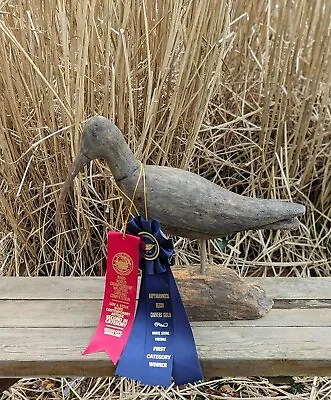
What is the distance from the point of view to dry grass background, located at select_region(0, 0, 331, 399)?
0.94m

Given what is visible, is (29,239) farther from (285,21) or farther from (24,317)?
(285,21)

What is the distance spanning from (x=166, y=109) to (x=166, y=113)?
53mm

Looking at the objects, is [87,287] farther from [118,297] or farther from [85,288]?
[118,297]

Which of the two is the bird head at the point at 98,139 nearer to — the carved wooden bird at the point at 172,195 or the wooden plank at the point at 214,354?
the carved wooden bird at the point at 172,195

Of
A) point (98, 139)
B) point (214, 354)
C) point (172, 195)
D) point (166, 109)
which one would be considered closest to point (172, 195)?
point (172, 195)

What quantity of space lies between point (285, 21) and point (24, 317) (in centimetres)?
75

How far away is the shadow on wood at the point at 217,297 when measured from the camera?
2.55 ft

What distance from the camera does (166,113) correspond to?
106 centimetres

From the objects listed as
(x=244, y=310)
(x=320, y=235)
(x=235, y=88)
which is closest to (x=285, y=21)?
(x=235, y=88)

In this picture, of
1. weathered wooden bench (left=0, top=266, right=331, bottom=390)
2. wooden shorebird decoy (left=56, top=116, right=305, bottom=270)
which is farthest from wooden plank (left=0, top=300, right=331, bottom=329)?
wooden shorebird decoy (left=56, top=116, right=305, bottom=270)

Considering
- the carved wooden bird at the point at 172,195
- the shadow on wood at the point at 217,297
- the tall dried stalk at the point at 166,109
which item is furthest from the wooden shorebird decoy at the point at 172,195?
the tall dried stalk at the point at 166,109

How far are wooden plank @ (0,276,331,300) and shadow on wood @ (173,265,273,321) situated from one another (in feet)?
0.26

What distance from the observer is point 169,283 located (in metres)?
0.70

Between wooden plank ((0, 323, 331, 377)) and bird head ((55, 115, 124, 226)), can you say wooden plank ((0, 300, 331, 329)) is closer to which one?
wooden plank ((0, 323, 331, 377))
